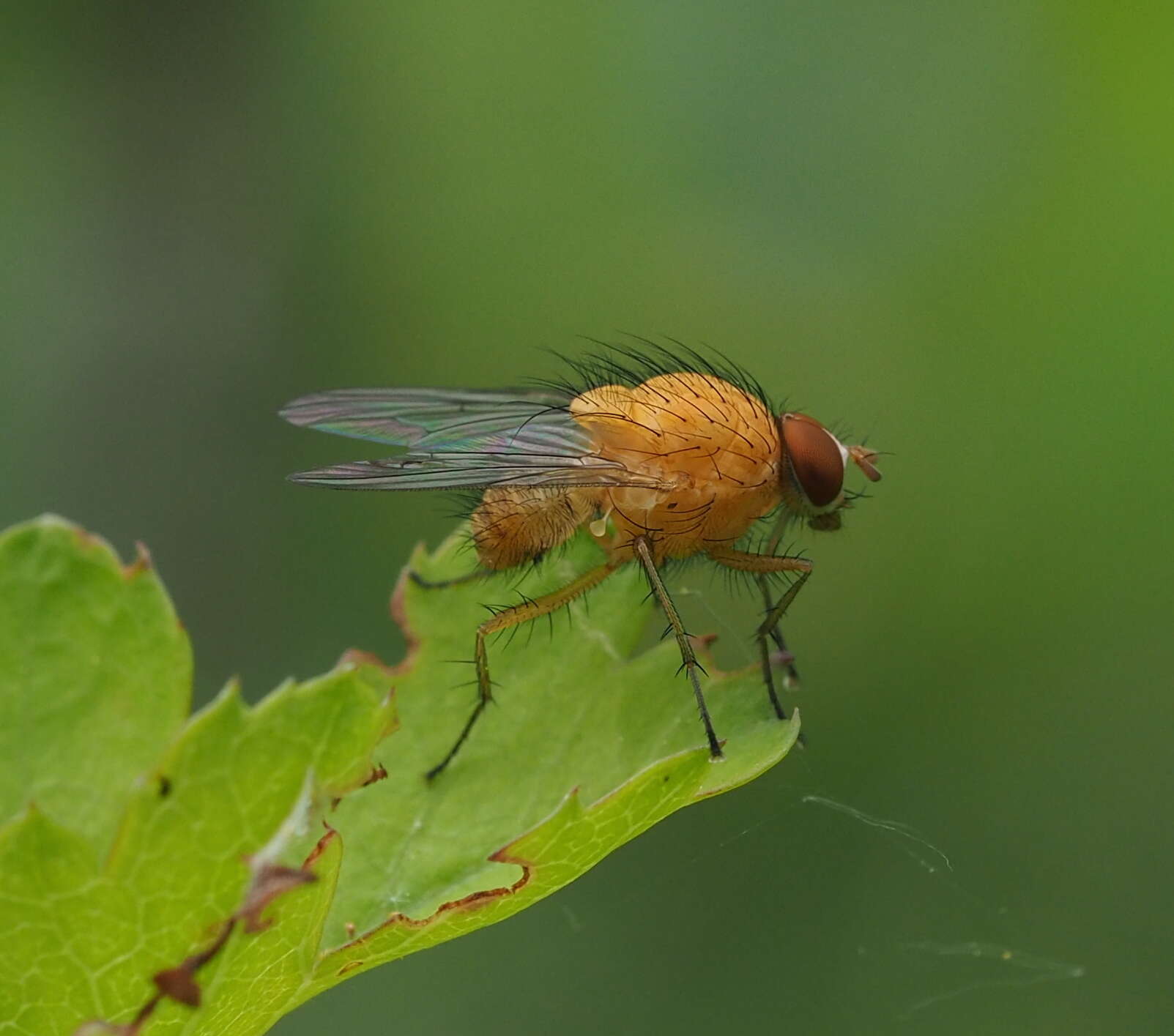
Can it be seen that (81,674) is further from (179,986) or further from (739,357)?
(739,357)

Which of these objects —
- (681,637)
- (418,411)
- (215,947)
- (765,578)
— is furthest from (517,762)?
(418,411)

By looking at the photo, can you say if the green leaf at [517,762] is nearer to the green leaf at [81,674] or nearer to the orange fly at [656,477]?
the orange fly at [656,477]

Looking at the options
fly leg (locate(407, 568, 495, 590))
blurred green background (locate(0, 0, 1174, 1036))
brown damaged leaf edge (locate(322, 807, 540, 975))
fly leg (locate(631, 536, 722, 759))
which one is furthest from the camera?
blurred green background (locate(0, 0, 1174, 1036))

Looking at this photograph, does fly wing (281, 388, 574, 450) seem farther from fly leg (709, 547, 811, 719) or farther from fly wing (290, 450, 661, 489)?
fly leg (709, 547, 811, 719)

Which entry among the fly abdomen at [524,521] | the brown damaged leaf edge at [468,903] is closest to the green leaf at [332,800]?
the brown damaged leaf edge at [468,903]

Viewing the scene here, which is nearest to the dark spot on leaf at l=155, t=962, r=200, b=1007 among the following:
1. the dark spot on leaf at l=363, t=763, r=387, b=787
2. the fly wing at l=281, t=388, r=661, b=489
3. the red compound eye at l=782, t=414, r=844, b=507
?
the dark spot on leaf at l=363, t=763, r=387, b=787

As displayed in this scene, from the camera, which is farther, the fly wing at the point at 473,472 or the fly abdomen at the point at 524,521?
the fly abdomen at the point at 524,521
